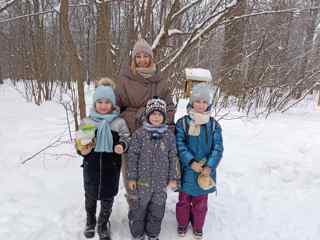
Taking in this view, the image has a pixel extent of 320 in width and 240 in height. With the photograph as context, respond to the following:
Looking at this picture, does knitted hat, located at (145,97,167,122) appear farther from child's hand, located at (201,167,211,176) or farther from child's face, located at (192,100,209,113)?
child's hand, located at (201,167,211,176)

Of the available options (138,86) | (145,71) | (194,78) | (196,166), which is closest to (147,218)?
(196,166)

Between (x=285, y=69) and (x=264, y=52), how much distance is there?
1.08 meters

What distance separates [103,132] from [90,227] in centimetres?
87

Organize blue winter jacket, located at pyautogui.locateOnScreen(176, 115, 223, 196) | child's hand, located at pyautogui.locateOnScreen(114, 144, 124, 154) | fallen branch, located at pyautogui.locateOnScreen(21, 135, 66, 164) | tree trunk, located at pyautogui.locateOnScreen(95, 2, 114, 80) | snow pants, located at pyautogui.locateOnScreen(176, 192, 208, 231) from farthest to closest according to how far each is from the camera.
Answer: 1. fallen branch, located at pyautogui.locateOnScreen(21, 135, 66, 164)
2. tree trunk, located at pyautogui.locateOnScreen(95, 2, 114, 80)
3. snow pants, located at pyautogui.locateOnScreen(176, 192, 208, 231)
4. blue winter jacket, located at pyautogui.locateOnScreen(176, 115, 223, 196)
5. child's hand, located at pyautogui.locateOnScreen(114, 144, 124, 154)

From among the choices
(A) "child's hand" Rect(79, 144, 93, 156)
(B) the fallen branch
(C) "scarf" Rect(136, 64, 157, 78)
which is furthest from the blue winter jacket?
(B) the fallen branch

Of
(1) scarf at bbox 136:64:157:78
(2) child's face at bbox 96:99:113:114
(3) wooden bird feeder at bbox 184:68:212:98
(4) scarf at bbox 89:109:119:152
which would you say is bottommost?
(4) scarf at bbox 89:109:119:152

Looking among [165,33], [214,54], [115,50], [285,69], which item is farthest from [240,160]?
[285,69]

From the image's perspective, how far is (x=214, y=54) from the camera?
7.35 metres

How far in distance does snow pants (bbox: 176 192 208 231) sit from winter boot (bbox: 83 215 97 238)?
2.49ft

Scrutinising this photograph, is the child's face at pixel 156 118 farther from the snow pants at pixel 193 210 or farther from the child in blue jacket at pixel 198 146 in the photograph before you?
the snow pants at pixel 193 210

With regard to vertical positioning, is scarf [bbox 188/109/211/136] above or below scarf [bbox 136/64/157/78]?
below

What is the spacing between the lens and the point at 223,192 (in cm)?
375

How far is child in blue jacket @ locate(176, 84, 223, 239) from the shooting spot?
275 cm

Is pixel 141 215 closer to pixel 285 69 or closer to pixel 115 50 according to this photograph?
pixel 115 50
